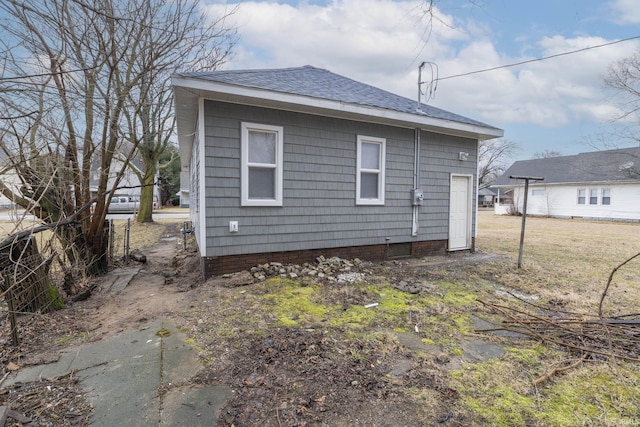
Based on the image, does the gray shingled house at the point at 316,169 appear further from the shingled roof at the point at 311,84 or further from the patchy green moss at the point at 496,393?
the patchy green moss at the point at 496,393

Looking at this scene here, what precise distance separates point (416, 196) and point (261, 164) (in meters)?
3.62

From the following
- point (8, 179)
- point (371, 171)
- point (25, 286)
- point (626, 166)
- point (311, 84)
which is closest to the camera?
point (25, 286)

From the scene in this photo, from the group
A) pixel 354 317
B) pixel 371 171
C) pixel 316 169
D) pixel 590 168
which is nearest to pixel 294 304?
pixel 354 317

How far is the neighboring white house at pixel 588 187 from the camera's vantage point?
20.3 metres

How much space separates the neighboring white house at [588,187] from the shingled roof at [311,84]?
627 inches

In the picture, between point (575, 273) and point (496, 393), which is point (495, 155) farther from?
point (496, 393)

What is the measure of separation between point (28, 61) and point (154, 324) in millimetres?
4422

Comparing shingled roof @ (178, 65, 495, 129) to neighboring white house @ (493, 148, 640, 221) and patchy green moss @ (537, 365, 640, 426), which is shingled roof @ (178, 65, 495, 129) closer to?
patchy green moss @ (537, 365, 640, 426)

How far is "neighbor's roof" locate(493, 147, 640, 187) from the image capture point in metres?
20.8

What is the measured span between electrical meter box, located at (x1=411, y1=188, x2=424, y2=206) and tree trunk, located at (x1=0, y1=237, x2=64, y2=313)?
6.48 meters

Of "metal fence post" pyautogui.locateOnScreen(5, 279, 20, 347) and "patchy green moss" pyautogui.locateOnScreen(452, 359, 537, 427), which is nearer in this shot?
"patchy green moss" pyautogui.locateOnScreen(452, 359, 537, 427)

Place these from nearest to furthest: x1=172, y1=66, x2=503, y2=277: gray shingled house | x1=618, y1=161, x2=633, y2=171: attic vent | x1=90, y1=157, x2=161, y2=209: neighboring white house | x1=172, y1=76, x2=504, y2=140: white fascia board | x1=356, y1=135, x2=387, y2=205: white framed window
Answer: x1=172, y1=76, x2=504, y2=140: white fascia board < x1=172, y1=66, x2=503, y2=277: gray shingled house < x1=90, y1=157, x2=161, y2=209: neighboring white house < x1=356, y1=135, x2=387, y2=205: white framed window < x1=618, y1=161, x2=633, y2=171: attic vent

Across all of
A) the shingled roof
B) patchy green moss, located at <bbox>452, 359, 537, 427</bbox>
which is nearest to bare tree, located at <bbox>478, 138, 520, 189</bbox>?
the shingled roof

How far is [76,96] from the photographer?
526 centimetres
